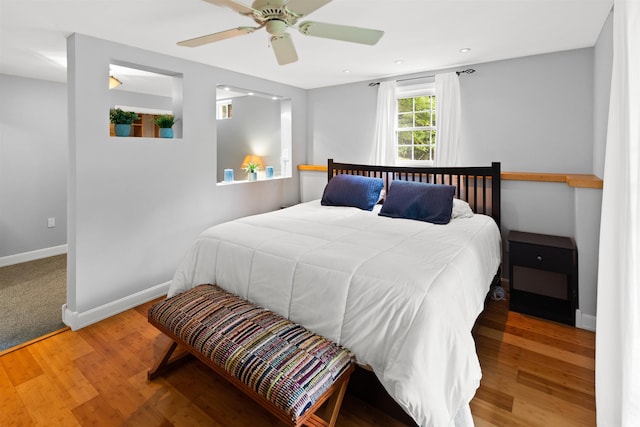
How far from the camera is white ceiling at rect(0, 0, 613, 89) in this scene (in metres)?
2.19

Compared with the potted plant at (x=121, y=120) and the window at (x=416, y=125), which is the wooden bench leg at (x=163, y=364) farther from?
the window at (x=416, y=125)

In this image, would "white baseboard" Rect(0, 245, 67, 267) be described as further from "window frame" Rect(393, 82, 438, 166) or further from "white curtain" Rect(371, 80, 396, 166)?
"window frame" Rect(393, 82, 438, 166)

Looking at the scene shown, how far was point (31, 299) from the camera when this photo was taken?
320cm

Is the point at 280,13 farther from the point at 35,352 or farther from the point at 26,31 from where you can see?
the point at 35,352

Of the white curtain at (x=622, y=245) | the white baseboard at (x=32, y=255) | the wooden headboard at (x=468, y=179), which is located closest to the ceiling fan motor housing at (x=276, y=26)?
the white curtain at (x=622, y=245)

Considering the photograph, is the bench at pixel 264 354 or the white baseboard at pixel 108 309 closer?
the bench at pixel 264 354

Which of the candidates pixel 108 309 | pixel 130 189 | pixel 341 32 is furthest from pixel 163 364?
pixel 341 32

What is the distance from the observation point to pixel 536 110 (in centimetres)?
329

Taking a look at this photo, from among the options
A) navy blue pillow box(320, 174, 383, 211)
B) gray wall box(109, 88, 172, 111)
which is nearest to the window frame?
navy blue pillow box(320, 174, 383, 211)

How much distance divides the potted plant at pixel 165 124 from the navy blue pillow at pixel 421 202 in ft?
7.31

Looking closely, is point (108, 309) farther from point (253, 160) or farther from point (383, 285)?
point (253, 160)

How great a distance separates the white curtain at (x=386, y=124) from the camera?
411cm

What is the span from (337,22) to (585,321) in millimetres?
2962

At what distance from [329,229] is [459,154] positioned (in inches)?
78.8
